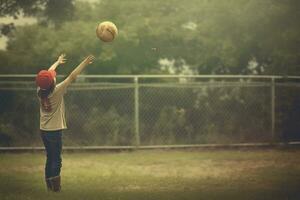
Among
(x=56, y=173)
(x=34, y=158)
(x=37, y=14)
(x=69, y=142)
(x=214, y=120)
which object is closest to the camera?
(x=56, y=173)

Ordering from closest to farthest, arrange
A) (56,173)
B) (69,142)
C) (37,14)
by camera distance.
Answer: (56,173) < (69,142) < (37,14)

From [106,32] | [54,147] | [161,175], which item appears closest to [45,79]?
[54,147]

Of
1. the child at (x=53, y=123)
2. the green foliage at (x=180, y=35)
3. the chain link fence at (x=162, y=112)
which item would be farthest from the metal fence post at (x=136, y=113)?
the child at (x=53, y=123)

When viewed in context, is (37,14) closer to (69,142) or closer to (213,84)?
(69,142)

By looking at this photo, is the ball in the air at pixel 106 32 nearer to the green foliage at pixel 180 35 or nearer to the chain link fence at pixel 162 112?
the chain link fence at pixel 162 112

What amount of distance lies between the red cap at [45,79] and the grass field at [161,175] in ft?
5.34

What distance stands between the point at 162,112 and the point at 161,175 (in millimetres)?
4460

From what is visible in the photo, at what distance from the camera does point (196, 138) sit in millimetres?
15414

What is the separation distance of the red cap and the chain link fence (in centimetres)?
563

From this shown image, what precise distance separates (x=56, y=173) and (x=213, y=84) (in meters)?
6.99

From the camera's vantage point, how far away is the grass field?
30.0 ft

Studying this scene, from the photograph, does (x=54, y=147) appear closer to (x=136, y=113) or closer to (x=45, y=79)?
(x=45, y=79)

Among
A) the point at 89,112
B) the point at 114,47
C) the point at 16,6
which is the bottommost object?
the point at 89,112

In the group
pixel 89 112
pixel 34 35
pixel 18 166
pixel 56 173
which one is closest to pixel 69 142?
pixel 89 112
